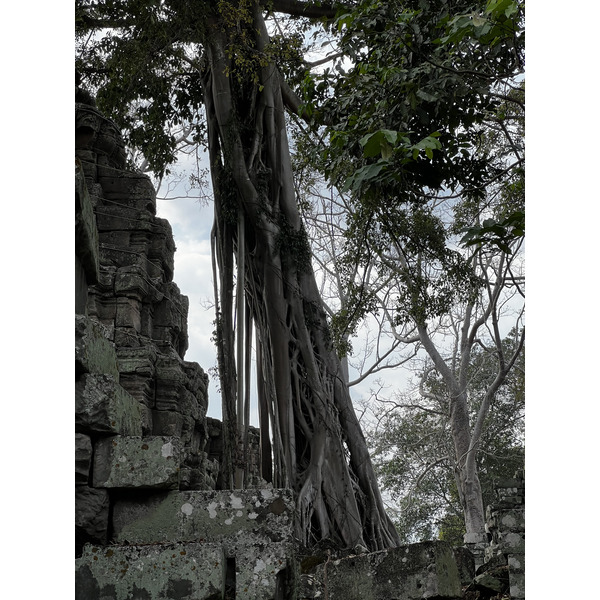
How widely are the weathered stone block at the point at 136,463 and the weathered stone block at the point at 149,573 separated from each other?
219 millimetres

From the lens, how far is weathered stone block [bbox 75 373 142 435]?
233 cm

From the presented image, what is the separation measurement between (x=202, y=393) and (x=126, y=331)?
1.39 metres

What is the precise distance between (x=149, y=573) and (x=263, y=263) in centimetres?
574

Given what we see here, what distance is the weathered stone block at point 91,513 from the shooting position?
7.62ft

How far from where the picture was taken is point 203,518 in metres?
2.41

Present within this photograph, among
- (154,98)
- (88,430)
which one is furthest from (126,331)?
(88,430)

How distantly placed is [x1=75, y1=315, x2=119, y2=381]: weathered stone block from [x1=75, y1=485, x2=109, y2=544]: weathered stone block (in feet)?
1.20

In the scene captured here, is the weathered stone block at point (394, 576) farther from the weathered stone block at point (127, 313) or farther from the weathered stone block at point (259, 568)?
the weathered stone block at point (127, 313)

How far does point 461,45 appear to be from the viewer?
4391 mm

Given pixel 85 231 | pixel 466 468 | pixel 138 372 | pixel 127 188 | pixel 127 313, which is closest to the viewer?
pixel 85 231

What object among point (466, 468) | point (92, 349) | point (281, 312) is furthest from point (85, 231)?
point (466, 468)

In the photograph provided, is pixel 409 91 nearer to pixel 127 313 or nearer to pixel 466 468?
pixel 127 313

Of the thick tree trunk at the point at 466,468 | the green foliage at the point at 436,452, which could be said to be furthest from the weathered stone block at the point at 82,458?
the green foliage at the point at 436,452

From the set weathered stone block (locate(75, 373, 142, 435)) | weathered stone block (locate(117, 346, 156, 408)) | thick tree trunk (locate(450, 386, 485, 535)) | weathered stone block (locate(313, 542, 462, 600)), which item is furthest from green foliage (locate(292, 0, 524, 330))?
thick tree trunk (locate(450, 386, 485, 535))
